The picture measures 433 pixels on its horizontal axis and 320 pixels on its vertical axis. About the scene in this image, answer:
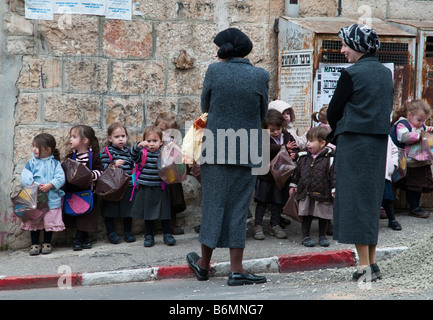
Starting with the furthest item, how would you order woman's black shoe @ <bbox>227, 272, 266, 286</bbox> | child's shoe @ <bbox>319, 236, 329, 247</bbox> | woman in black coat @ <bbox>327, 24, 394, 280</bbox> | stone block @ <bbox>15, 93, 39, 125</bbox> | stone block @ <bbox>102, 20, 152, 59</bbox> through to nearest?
1. stone block @ <bbox>102, 20, 152, 59</bbox>
2. stone block @ <bbox>15, 93, 39, 125</bbox>
3. child's shoe @ <bbox>319, 236, 329, 247</bbox>
4. woman's black shoe @ <bbox>227, 272, 266, 286</bbox>
5. woman in black coat @ <bbox>327, 24, 394, 280</bbox>

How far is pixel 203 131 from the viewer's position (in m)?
5.75

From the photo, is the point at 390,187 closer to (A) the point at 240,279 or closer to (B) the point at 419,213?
(B) the point at 419,213

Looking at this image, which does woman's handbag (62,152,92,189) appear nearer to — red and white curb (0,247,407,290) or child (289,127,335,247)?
red and white curb (0,247,407,290)

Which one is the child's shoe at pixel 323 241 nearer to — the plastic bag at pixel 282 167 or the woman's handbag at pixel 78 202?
the plastic bag at pixel 282 167

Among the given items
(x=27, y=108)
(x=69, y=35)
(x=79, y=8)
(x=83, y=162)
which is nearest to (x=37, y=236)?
(x=83, y=162)

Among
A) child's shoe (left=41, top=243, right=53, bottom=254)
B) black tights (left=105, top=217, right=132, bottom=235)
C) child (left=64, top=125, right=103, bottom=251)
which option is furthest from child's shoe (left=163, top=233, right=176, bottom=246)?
child's shoe (left=41, top=243, right=53, bottom=254)

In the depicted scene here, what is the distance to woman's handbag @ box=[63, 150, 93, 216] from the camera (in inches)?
275

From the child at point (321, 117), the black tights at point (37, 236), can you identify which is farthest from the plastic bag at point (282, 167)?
the black tights at point (37, 236)

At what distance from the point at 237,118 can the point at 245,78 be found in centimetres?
33

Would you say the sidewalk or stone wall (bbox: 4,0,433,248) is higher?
stone wall (bbox: 4,0,433,248)

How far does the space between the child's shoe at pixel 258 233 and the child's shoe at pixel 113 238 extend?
1494mm

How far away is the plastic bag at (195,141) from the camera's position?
5.72 m

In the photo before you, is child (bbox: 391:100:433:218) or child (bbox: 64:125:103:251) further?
child (bbox: 391:100:433:218)

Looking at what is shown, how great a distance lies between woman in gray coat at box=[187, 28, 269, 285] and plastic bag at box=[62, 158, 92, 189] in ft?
5.66
